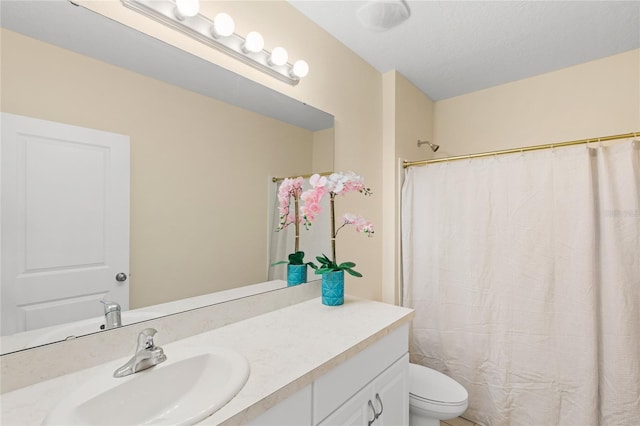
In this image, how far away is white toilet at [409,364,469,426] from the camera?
1.45 meters

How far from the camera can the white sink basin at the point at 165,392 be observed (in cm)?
67

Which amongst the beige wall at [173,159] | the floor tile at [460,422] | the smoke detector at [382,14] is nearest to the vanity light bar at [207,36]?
the beige wall at [173,159]

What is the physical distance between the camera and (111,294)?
3.15ft

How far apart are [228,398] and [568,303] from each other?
1.83 m

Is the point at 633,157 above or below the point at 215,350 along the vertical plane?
above

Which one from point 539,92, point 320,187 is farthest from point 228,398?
point 539,92

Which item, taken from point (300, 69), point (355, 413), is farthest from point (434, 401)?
point (300, 69)

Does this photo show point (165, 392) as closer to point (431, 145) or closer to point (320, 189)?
point (320, 189)

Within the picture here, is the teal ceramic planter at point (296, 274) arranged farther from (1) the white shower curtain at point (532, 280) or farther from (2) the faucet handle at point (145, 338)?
(1) the white shower curtain at point (532, 280)

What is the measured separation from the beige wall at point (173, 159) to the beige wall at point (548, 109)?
193 cm

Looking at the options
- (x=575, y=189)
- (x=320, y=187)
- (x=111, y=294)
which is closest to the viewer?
(x=111, y=294)

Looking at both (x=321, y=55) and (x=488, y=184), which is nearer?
(x=321, y=55)

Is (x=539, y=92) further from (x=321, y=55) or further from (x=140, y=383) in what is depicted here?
(x=140, y=383)

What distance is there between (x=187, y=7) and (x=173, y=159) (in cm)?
57
